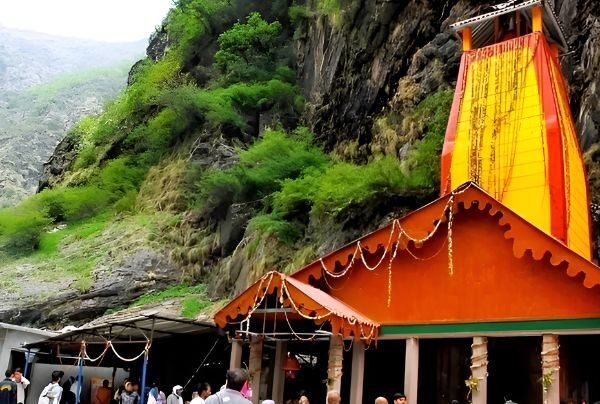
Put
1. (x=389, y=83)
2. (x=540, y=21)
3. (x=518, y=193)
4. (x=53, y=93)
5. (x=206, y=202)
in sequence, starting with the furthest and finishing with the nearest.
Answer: (x=53, y=93), (x=206, y=202), (x=389, y=83), (x=540, y=21), (x=518, y=193)

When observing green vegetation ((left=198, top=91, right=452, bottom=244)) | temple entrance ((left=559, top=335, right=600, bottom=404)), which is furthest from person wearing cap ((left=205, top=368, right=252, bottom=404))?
green vegetation ((left=198, top=91, right=452, bottom=244))

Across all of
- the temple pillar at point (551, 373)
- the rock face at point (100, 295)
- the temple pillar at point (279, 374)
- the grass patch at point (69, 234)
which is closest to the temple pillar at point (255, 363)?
the temple pillar at point (279, 374)

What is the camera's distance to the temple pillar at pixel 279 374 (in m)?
14.7

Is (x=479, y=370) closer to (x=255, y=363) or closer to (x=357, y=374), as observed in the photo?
(x=357, y=374)

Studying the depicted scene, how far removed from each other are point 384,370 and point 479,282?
178 inches

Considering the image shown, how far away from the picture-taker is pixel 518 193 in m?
14.1

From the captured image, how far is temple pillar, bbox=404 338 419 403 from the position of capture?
12.3 m

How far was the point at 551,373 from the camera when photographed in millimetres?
11172

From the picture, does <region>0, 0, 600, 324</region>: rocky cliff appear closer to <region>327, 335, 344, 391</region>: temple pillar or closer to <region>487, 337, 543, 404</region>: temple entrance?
<region>487, 337, 543, 404</region>: temple entrance

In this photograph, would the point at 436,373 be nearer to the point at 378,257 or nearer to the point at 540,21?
the point at 378,257

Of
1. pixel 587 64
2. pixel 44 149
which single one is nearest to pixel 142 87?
pixel 587 64

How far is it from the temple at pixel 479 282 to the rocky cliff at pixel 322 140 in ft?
10.7

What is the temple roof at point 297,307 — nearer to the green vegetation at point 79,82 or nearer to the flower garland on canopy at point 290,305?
the flower garland on canopy at point 290,305

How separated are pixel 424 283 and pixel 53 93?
309 ft
